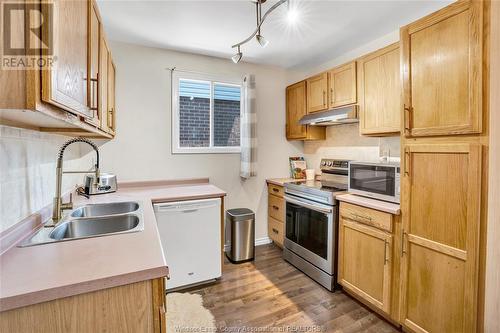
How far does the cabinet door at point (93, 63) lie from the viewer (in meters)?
1.16

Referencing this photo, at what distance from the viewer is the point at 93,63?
127 centimetres

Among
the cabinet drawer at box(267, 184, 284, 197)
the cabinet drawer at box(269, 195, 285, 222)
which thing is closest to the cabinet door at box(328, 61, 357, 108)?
the cabinet drawer at box(267, 184, 284, 197)

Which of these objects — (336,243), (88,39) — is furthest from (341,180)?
(88,39)

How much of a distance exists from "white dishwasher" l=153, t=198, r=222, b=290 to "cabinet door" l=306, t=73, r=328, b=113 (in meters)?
1.62

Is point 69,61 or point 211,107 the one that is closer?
point 69,61

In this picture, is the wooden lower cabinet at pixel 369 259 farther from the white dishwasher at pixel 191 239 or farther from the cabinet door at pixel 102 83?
the cabinet door at pixel 102 83

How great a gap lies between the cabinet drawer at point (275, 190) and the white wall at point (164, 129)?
0.27 feet

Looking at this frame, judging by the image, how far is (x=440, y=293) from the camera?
1.58 m

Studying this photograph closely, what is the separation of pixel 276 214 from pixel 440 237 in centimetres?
199

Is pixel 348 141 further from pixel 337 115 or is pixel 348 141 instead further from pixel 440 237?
pixel 440 237

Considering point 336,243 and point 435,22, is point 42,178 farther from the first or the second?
point 435,22

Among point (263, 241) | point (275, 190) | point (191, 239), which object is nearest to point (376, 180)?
point (275, 190)

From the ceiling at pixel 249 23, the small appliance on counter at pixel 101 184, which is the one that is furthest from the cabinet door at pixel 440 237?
the small appliance on counter at pixel 101 184

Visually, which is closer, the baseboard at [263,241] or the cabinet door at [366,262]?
the cabinet door at [366,262]
